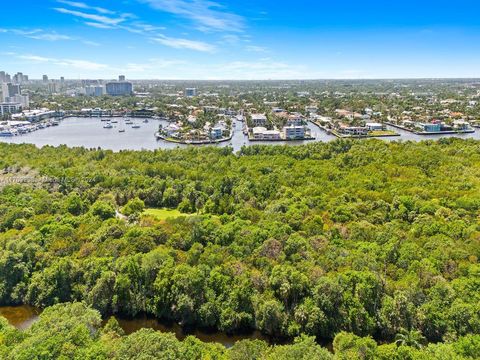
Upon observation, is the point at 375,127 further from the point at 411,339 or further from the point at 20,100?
the point at 20,100

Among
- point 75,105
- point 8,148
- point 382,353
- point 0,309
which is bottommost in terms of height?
point 0,309

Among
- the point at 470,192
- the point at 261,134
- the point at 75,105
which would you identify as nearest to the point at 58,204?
the point at 470,192

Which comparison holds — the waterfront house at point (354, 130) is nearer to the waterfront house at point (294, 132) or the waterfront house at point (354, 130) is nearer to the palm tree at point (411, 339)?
the waterfront house at point (294, 132)

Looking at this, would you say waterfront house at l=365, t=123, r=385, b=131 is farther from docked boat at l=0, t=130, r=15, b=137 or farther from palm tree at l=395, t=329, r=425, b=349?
docked boat at l=0, t=130, r=15, b=137

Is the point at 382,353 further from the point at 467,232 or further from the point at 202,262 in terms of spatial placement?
the point at 467,232

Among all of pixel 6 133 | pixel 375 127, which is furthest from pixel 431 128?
pixel 6 133

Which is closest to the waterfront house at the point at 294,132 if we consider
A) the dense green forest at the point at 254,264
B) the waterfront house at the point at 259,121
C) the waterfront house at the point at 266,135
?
the waterfront house at the point at 266,135
